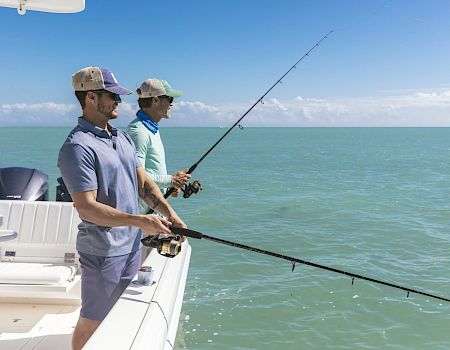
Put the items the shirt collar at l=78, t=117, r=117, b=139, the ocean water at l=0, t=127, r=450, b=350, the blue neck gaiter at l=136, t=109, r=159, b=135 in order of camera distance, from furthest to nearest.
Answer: the ocean water at l=0, t=127, r=450, b=350 → the blue neck gaiter at l=136, t=109, r=159, b=135 → the shirt collar at l=78, t=117, r=117, b=139

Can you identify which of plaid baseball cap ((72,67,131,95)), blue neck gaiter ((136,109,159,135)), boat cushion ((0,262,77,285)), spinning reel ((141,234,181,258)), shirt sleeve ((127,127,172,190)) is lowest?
boat cushion ((0,262,77,285))

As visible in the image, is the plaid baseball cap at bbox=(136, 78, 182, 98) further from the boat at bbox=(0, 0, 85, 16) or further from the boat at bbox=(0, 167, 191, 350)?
the boat at bbox=(0, 167, 191, 350)

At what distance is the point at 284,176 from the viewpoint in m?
22.4

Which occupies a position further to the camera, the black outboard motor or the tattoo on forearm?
the black outboard motor

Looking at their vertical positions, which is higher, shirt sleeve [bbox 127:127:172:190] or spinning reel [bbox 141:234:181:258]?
shirt sleeve [bbox 127:127:172:190]

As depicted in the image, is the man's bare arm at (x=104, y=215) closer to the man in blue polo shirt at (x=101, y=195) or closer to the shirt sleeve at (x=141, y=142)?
the man in blue polo shirt at (x=101, y=195)

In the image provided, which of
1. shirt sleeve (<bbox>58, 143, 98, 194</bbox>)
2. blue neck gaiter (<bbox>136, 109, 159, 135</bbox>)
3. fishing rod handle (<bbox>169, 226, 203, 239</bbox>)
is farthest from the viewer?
blue neck gaiter (<bbox>136, 109, 159, 135</bbox>)

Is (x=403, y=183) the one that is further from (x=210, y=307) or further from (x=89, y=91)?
(x=89, y=91)

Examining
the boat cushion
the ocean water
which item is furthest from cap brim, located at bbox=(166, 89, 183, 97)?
the ocean water

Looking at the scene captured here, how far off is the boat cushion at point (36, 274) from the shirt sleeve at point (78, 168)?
1.52 metres

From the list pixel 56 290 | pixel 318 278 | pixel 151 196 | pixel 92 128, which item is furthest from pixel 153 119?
pixel 318 278

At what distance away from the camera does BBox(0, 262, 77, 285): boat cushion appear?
307cm

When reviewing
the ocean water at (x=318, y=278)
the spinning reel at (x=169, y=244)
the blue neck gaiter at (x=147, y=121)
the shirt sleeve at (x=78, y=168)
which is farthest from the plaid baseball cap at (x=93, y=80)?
the ocean water at (x=318, y=278)

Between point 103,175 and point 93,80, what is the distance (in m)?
0.36
